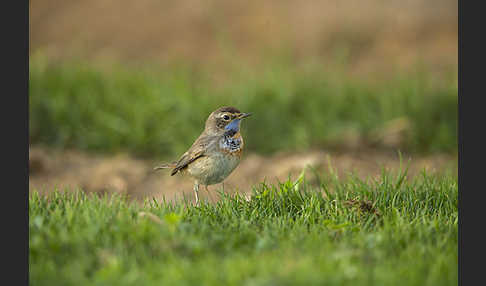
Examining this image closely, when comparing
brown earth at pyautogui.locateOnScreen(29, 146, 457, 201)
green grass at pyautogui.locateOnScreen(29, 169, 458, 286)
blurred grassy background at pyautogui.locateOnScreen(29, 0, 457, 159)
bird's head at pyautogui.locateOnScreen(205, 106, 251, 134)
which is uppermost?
blurred grassy background at pyautogui.locateOnScreen(29, 0, 457, 159)

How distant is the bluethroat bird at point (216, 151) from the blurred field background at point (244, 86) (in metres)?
1.17

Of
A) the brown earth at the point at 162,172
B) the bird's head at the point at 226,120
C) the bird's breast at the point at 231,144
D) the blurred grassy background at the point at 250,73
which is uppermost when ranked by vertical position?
the blurred grassy background at the point at 250,73

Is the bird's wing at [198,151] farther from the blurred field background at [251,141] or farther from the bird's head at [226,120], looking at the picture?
the blurred field background at [251,141]

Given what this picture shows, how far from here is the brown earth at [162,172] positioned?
7629 millimetres

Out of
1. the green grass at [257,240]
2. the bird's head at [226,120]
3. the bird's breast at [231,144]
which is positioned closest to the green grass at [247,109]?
the bird's head at [226,120]

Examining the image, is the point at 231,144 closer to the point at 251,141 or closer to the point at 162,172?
the point at 162,172

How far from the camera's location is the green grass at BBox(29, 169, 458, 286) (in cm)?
377

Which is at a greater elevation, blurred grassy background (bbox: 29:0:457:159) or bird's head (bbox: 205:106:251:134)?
blurred grassy background (bbox: 29:0:457:159)

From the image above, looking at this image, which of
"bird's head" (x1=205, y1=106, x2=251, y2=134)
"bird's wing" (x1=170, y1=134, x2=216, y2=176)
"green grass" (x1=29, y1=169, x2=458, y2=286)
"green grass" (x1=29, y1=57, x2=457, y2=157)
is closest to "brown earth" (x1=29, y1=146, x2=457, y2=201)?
"green grass" (x1=29, y1=57, x2=457, y2=157)

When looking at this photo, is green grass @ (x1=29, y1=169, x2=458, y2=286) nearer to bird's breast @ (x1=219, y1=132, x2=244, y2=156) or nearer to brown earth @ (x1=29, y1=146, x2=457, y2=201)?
bird's breast @ (x1=219, y1=132, x2=244, y2=156)

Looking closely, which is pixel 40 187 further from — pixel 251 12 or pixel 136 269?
pixel 251 12

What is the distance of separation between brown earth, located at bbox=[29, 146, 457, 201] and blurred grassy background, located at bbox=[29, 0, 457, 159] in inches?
9.2

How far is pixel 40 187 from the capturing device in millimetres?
7500

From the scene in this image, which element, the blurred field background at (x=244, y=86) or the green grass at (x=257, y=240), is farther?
the blurred field background at (x=244, y=86)
